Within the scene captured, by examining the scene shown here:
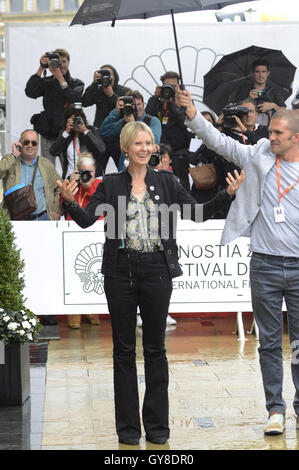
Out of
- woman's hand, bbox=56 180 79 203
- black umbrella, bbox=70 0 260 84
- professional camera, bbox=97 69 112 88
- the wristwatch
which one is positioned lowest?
the wristwatch

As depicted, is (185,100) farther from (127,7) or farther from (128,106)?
(128,106)

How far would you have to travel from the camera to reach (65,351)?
361 inches

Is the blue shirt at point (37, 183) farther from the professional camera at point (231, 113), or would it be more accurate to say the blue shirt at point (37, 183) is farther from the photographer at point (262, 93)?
the photographer at point (262, 93)

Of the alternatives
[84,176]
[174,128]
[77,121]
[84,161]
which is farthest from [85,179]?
[174,128]

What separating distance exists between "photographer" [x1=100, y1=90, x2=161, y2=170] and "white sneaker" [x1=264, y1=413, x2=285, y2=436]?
5.18m

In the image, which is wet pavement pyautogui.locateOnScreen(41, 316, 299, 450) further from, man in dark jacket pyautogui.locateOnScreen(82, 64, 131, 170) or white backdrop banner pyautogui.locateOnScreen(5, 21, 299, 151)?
white backdrop banner pyautogui.locateOnScreen(5, 21, 299, 151)

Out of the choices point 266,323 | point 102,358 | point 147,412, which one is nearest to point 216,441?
point 147,412

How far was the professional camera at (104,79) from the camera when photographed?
11125mm

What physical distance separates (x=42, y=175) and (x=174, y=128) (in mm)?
1830

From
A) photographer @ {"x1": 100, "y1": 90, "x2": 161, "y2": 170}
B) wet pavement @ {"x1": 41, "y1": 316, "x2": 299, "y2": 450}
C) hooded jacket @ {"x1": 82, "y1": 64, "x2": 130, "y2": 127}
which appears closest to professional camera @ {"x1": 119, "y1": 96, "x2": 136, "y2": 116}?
photographer @ {"x1": 100, "y1": 90, "x2": 161, "y2": 170}

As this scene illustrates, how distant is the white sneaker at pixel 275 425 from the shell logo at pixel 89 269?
417 centimetres

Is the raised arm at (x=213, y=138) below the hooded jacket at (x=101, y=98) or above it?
below

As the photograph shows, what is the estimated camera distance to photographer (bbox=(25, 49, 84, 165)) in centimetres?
1138

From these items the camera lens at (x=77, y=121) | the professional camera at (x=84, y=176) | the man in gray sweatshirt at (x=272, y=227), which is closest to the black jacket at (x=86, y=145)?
the camera lens at (x=77, y=121)
